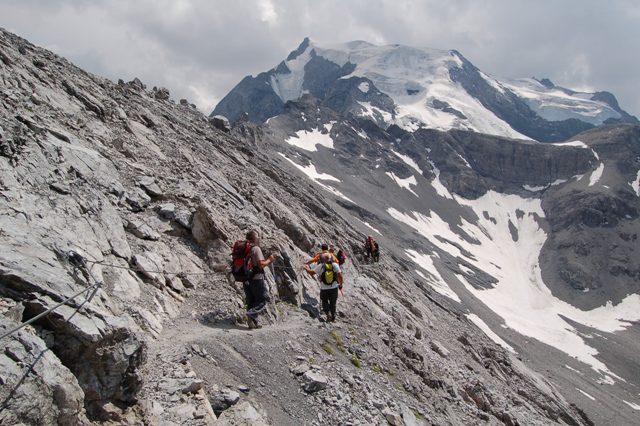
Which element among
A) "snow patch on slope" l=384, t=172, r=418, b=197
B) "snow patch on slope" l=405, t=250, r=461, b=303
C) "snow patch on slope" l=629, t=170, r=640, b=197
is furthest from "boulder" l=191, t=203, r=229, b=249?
"snow patch on slope" l=629, t=170, r=640, b=197

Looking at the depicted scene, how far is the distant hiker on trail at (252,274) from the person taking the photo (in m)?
14.1

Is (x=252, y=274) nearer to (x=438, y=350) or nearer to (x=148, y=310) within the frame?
(x=148, y=310)

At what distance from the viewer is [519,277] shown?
14900cm

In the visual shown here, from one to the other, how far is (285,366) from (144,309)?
12.0 ft

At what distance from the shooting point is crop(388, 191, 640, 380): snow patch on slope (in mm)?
104000

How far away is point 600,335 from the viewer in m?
113

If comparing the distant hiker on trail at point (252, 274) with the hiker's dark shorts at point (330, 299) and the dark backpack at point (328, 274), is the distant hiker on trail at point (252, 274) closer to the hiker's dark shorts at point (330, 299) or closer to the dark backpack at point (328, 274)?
the dark backpack at point (328, 274)

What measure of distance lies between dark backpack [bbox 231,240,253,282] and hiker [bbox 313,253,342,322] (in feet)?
11.2

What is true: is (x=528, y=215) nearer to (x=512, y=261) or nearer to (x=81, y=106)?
(x=512, y=261)

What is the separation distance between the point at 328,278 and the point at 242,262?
3738 mm

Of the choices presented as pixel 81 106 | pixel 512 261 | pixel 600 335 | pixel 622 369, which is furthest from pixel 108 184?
pixel 512 261

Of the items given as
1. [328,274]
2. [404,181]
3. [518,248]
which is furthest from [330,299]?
[404,181]

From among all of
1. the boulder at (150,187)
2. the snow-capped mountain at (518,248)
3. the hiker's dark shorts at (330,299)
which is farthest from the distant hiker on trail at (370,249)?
the snow-capped mountain at (518,248)

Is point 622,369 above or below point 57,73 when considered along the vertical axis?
above
